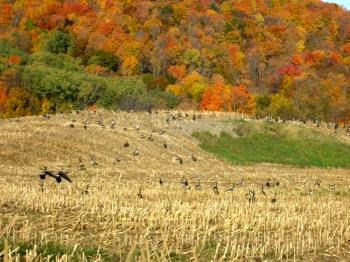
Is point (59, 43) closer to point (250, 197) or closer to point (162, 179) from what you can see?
point (162, 179)

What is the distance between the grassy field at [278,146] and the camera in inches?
2109

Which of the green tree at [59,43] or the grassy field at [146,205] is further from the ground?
the green tree at [59,43]

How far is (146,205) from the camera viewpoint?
721 inches

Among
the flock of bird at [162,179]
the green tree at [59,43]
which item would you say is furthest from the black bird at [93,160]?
the green tree at [59,43]

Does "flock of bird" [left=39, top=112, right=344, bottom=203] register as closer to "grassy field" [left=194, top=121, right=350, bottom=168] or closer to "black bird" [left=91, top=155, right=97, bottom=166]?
"black bird" [left=91, top=155, right=97, bottom=166]

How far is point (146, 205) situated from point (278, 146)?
41.3m

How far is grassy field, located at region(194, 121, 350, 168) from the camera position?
53.6 metres

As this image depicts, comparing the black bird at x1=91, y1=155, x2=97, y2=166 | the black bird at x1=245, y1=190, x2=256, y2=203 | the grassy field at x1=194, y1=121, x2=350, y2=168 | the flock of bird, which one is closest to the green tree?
the flock of bird

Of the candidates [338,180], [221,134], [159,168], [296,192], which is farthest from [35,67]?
[296,192]

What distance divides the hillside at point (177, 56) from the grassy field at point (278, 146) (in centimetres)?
2635

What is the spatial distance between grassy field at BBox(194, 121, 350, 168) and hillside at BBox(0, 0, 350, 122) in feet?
86.5

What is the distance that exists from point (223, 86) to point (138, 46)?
2854 centimetres

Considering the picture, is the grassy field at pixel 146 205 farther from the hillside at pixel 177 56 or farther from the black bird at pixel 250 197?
the hillside at pixel 177 56

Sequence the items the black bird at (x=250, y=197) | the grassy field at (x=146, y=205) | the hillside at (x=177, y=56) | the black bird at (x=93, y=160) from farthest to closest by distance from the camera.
A: the hillside at (x=177, y=56) < the black bird at (x=93, y=160) < the black bird at (x=250, y=197) < the grassy field at (x=146, y=205)
